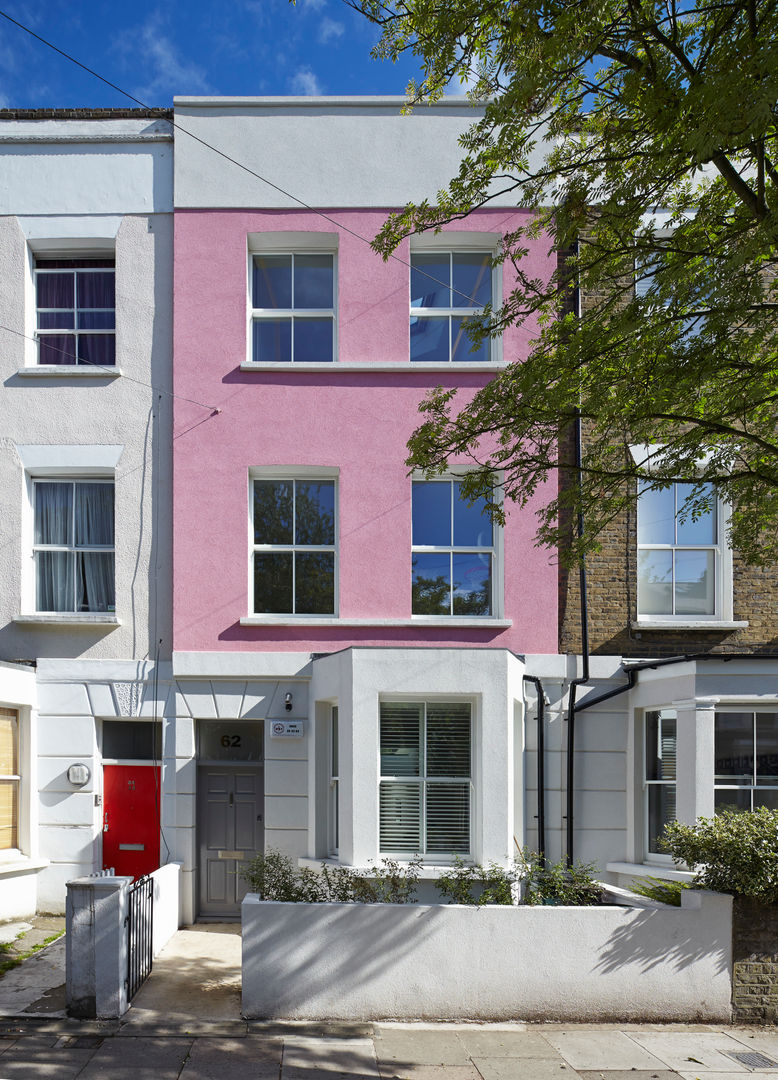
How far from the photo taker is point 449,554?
11.9m

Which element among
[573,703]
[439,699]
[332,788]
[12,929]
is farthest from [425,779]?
[12,929]

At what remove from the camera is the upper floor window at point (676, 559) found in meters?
11.9

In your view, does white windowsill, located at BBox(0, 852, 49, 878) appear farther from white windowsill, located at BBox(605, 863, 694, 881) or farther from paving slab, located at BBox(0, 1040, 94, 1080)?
white windowsill, located at BBox(605, 863, 694, 881)

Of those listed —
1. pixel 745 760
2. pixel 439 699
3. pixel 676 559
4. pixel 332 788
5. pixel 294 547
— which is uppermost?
pixel 294 547

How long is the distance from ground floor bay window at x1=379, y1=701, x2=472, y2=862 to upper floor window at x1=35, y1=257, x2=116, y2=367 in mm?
6491

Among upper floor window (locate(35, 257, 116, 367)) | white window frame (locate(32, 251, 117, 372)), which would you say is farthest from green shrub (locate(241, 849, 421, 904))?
upper floor window (locate(35, 257, 116, 367))

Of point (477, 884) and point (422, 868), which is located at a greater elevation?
point (422, 868)

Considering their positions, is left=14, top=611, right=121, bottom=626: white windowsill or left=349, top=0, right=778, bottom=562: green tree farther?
left=14, top=611, right=121, bottom=626: white windowsill

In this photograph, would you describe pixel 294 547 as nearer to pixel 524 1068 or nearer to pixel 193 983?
pixel 193 983

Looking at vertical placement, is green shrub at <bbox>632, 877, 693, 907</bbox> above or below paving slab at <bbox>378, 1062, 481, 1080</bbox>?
above

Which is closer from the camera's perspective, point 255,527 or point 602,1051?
point 602,1051

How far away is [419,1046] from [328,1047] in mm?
750

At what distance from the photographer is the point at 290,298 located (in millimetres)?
12289

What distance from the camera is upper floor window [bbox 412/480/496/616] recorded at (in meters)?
11.8
